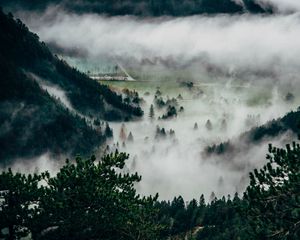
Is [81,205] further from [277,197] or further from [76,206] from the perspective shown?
[277,197]

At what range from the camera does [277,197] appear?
54219mm

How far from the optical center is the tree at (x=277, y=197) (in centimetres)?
5253

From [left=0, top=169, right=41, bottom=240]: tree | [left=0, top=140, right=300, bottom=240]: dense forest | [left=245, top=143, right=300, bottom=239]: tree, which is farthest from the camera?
[left=0, top=140, right=300, bottom=240]: dense forest

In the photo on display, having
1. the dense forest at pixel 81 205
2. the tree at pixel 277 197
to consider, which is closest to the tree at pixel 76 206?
the dense forest at pixel 81 205

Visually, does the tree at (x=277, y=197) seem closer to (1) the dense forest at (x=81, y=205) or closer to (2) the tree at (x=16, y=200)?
(1) the dense forest at (x=81, y=205)

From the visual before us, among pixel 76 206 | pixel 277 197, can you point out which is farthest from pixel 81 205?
pixel 277 197

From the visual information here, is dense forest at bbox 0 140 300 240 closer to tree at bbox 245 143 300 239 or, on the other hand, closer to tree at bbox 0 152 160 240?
tree at bbox 0 152 160 240

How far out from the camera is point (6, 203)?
5984 centimetres

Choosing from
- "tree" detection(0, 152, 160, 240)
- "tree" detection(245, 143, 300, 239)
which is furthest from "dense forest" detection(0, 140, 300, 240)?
"tree" detection(245, 143, 300, 239)

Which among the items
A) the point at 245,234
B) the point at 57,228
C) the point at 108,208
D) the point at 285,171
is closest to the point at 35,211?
the point at 57,228

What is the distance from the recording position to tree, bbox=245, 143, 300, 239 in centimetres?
5253

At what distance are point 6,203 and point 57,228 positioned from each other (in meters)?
5.46

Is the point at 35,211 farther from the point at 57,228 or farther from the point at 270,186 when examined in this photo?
the point at 270,186

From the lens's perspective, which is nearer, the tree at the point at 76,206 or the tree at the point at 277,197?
the tree at the point at 277,197
